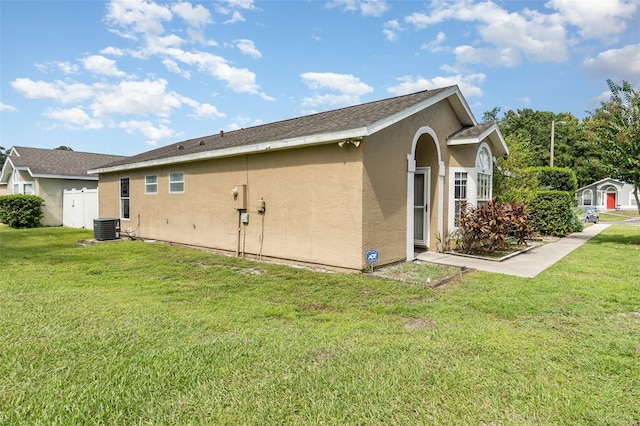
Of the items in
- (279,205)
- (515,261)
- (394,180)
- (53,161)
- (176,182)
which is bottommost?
(515,261)

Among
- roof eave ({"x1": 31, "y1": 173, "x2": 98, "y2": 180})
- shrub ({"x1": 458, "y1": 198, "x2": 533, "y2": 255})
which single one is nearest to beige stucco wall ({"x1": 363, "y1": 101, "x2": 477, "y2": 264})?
shrub ({"x1": 458, "y1": 198, "x2": 533, "y2": 255})

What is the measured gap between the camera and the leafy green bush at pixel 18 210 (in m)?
19.0

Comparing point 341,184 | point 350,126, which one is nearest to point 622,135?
point 350,126

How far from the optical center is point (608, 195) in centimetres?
4531

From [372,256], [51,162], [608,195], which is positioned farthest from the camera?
[608,195]

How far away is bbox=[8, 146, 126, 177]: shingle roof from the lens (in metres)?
20.6

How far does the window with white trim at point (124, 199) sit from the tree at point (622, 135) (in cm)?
1795

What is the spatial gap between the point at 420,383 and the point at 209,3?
11202mm

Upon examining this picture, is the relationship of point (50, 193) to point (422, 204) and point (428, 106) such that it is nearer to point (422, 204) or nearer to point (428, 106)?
point (422, 204)

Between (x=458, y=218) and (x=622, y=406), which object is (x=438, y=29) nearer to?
(x=458, y=218)

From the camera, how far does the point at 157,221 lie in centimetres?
1281

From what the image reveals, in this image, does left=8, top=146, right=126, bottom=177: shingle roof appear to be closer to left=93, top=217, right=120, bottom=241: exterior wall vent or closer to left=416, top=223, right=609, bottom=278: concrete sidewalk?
left=93, top=217, right=120, bottom=241: exterior wall vent

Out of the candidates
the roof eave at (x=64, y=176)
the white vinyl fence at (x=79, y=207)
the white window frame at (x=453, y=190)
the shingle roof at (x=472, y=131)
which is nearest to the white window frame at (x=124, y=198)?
the white vinyl fence at (x=79, y=207)

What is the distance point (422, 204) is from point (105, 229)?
458 inches
